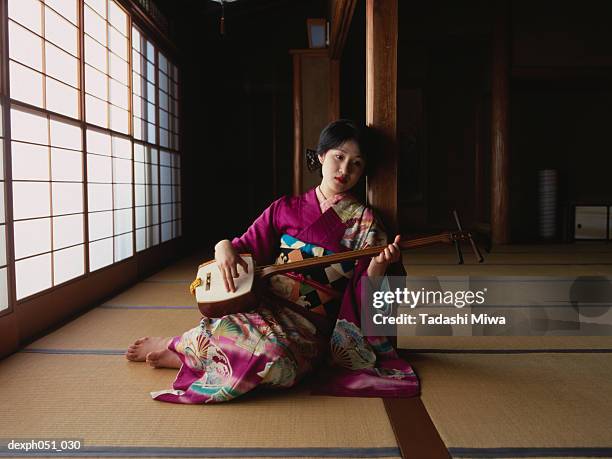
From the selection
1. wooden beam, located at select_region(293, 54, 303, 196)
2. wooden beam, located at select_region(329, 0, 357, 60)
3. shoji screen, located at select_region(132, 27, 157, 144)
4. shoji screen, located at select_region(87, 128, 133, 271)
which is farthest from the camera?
wooden beam, located at select_region(293, 54, 303, 196)

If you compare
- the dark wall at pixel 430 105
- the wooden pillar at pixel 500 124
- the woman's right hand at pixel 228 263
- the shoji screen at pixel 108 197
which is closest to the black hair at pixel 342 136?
the woman's right hand at pixel 228 263

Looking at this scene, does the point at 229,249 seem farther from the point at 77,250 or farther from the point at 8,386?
the point at 77,250

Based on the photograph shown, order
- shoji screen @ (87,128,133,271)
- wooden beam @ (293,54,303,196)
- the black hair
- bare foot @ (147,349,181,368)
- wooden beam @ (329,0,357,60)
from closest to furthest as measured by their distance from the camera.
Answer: the black hair, bare foot @ (147,349,181,368), shoji screen @ (87,128,133,271), wooden beam @ (329,0,357,60), wooden beam @ (293,54,303,196)

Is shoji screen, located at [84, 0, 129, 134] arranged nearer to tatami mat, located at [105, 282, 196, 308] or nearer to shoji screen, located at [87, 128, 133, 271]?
shoji screen, located at [87, 128, 133, 271]

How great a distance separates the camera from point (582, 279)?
4168mm

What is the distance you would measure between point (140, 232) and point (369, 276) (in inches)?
125

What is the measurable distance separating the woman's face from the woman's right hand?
0.47 meters

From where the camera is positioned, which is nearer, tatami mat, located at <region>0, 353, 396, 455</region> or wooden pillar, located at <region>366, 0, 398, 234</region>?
tatami mat, located at <region>0, 353, 396, 455</region>

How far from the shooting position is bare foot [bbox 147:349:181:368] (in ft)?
7.34

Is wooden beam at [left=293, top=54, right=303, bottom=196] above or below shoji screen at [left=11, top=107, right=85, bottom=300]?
above

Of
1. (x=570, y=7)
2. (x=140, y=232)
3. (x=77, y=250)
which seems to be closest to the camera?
(x=77, y=250)

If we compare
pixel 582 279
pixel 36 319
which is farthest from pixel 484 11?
pixel 36 319

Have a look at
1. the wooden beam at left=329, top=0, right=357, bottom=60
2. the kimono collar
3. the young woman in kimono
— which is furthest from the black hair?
the wooden beam at left=329, top=0, right=357, bottom=60

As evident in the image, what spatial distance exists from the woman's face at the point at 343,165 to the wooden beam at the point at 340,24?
2.56 metres
